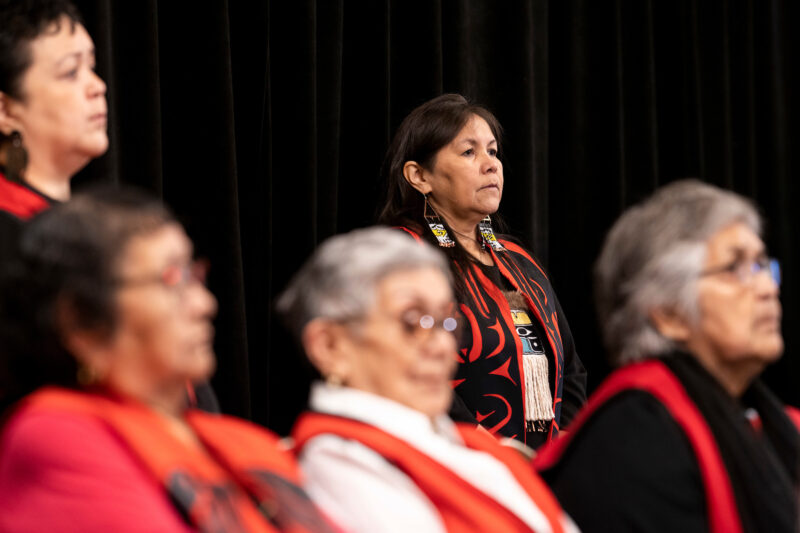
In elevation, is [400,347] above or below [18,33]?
below

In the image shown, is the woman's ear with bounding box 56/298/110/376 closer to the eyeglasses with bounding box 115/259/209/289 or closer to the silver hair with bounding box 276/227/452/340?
the eyeglasses with bounding box 115/259/209/289

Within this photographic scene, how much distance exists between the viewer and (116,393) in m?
1.24

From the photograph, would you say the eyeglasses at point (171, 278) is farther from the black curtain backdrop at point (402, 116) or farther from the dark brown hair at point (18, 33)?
the black curtain backdrop at point (402, 116)

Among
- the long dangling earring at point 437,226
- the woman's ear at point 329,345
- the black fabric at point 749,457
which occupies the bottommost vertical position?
the black fabric at point 749,457

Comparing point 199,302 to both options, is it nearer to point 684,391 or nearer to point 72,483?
point 72,483

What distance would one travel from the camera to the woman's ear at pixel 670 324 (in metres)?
1.70

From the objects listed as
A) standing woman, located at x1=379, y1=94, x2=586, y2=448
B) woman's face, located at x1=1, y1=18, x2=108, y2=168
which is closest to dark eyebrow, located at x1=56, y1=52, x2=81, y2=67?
woman's face, located at x1=1, y1=18, x2=108, y2=168

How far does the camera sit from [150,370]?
1.25 m

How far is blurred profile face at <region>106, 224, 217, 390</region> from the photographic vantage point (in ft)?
4.04

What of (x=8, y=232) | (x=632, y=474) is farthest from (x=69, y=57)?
(x=632, y=474)

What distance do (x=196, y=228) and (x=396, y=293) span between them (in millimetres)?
1230

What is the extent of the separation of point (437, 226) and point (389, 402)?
50.3 inches

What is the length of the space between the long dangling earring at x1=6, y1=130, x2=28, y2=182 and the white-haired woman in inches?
20.8

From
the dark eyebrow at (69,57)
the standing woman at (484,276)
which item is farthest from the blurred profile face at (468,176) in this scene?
the dark eyebrow at (69,57)
